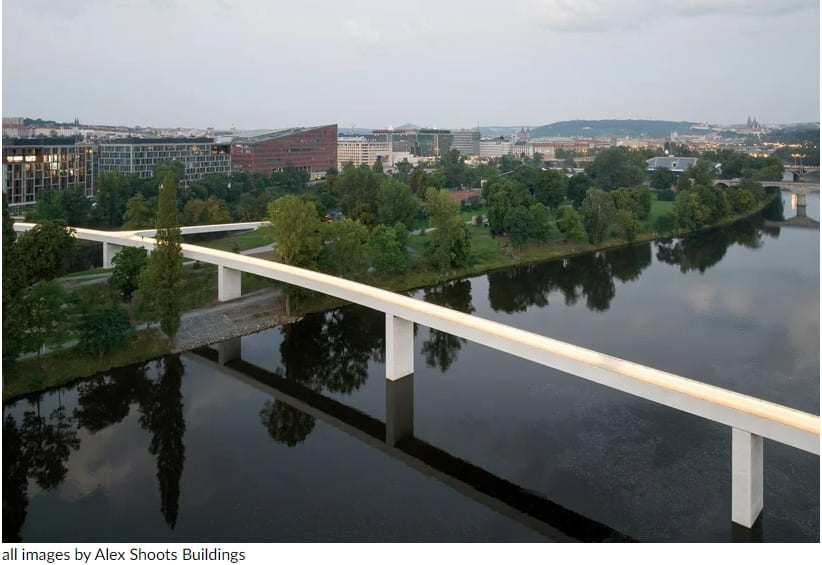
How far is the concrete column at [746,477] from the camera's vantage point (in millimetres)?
7438

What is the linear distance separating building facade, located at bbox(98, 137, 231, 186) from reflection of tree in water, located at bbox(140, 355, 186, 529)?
25.1 meters

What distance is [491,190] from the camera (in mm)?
30953

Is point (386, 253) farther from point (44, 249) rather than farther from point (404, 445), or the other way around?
point (404, 445)

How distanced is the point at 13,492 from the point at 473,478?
235 inches

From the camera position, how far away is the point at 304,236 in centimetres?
1697

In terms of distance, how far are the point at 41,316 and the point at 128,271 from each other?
4.00 metres

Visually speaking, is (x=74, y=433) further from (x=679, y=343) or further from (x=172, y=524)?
(x=679, y=343)

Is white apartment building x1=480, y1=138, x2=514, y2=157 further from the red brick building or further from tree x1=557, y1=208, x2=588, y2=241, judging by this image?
tree x1=557, y1=208, x2=588, y2=241

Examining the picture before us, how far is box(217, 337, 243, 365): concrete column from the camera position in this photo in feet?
45.4

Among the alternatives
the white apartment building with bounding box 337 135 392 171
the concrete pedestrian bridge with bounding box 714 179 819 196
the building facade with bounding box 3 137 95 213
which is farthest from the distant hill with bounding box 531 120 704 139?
the building facade with bounding box 3 137 95 213

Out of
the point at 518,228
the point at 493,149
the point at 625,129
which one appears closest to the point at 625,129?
the point at 625,129

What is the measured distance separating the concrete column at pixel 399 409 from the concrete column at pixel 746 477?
4.58 metres

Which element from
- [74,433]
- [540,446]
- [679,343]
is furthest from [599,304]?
[74,433]

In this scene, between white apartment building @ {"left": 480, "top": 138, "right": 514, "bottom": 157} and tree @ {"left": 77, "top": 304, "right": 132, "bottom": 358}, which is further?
white apartment building @ {"left": 480, "top": 138, "right": 514, "bottom": 157}
